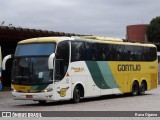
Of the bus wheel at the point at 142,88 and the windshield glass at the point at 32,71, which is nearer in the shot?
the windshield glass at the point at 32,71

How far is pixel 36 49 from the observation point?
21.2 metres

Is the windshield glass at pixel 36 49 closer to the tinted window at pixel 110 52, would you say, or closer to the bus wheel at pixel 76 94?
the tinted window at pixel 110 52

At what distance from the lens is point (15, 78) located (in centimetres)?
2117

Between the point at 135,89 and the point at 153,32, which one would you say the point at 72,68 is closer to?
the point at 135,89

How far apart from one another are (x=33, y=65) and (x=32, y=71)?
0.93 feet

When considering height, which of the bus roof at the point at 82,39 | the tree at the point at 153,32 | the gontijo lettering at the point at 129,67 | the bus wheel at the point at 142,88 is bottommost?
the bus wheel at the point at 142,88

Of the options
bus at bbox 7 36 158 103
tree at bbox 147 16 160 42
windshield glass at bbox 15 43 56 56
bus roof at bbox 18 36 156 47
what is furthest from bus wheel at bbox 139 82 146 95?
tree at bbox 147 16 160 42

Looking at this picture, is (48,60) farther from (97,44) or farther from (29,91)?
(97,44)

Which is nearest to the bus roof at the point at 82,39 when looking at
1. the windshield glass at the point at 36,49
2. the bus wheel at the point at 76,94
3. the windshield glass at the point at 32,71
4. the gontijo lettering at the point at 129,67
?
the windshield glass at the point at 36,49

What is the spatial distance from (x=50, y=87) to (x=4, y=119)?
580 centimetres

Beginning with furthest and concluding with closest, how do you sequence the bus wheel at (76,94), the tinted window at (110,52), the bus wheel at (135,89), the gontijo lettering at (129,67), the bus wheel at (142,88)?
1. the bus wheel at (142,88)
2. the bus wheel at (135,89)
3. the gontijo lettering at (129,67)
4. the tinted window at (110,52)
5. the bus wheel at (76,94)

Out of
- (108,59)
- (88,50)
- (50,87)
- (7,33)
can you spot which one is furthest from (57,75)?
(7,33)

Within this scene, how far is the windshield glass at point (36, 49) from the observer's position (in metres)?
20.9

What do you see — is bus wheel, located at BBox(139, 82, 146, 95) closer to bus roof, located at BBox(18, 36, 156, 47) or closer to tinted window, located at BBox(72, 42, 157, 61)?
tinted window, located at BBox(72, 42, 157, 61)
